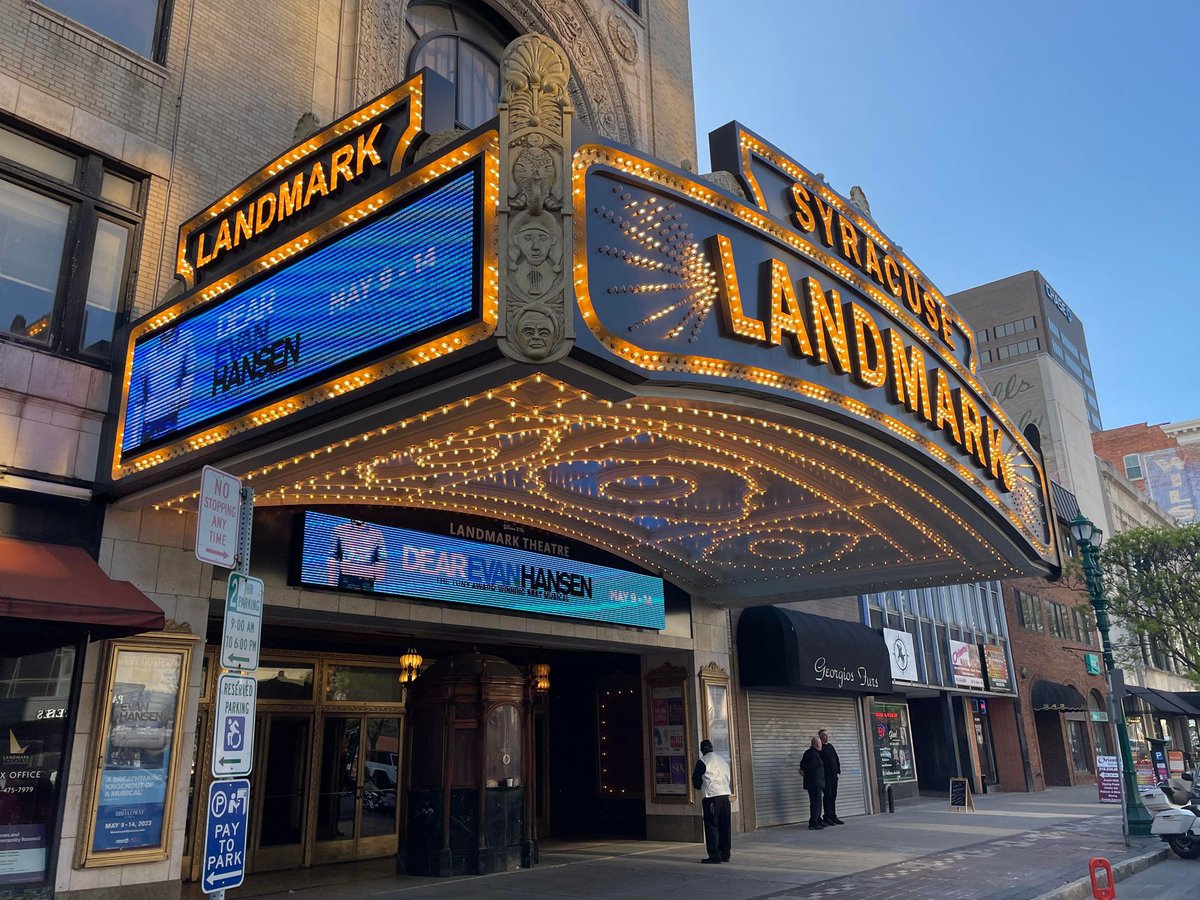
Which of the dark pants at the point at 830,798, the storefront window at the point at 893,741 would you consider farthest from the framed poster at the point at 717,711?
the storefront window at the point at 893,741

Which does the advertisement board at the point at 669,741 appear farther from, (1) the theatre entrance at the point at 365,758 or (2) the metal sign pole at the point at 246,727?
(2) the metal sign pole at the point at 246,727

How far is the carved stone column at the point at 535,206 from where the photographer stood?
671 centimetres

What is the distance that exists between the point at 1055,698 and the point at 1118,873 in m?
23.2

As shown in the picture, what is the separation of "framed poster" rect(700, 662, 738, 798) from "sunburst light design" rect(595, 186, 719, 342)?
10.6m

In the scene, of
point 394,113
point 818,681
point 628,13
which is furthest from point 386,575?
point 628,13

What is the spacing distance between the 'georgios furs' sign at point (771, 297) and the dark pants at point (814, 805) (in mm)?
8468

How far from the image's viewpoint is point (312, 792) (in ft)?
46.6

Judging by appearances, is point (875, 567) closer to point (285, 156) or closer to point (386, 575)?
point (386, 575)

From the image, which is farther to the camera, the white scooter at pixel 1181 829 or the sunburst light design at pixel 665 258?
the white scooter at pixel 1181 829

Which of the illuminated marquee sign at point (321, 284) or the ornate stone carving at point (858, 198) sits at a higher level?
the ornate stone carving at point (858, 198)

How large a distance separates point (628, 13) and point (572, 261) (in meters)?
16.0

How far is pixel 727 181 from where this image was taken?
9961mm

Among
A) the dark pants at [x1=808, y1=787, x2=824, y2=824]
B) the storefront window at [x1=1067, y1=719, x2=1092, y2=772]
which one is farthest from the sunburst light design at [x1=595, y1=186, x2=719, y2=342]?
the storefront window at [x1=1067, y1=719, x2=1092, y2=772]

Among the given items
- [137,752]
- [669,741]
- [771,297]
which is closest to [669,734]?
[669,741]
